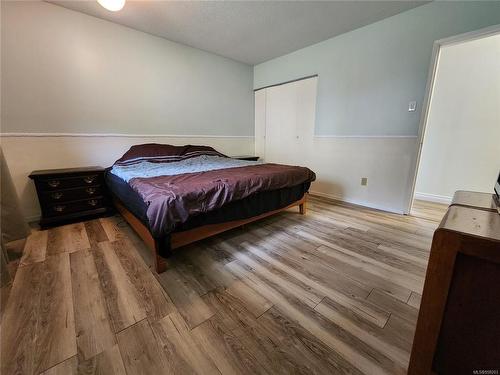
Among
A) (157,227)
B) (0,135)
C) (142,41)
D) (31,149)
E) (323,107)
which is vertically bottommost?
(157,227)

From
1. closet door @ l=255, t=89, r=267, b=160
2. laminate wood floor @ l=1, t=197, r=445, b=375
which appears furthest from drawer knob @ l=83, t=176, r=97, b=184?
closet door @ l=255, t=89, r=267, b=160

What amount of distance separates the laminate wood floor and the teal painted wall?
1582 millimetres

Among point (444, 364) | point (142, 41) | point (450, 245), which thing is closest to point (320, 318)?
point (444, 364)

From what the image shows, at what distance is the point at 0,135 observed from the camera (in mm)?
2123

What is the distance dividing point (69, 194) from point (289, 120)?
3.39 meters

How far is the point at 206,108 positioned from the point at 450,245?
370cm

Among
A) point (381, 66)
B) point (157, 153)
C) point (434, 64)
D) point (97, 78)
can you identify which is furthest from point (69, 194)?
point (434, 64)

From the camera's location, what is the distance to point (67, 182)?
223 cm

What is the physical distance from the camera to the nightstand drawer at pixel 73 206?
85.6 inches

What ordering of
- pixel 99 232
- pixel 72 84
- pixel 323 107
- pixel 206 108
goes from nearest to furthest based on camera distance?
pixel 99 232 < pixel 72 84 < pixel 323 107 < pixel 206 108

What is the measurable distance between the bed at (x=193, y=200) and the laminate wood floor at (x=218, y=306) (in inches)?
9.1

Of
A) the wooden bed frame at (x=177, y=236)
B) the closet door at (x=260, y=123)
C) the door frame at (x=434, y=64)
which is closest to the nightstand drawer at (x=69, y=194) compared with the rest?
the wooden bed frame at (x=177, y=236)

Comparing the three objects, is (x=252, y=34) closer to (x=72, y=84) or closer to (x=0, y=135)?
(x=72, y=84)

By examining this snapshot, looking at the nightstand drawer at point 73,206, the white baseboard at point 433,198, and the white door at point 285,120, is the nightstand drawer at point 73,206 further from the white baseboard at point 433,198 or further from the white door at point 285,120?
the white baseboard at point 433,198
